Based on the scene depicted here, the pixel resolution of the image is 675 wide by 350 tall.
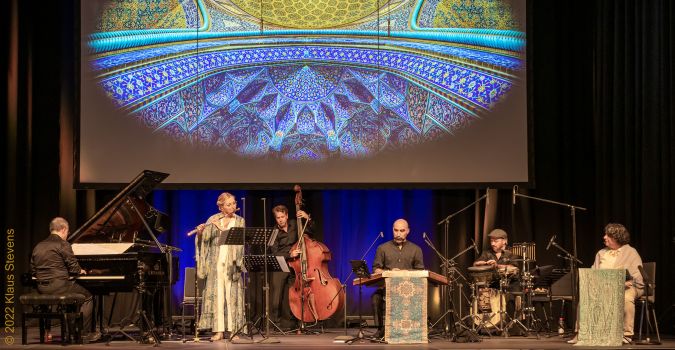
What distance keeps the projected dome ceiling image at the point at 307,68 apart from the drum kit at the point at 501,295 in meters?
2.18

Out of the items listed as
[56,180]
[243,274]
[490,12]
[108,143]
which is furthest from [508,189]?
[56,180]

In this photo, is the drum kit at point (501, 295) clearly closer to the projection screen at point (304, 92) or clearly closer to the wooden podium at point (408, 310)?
the wooden podium at point (408, 310)

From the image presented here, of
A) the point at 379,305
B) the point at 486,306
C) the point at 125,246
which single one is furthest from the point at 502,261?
the point at 125,246

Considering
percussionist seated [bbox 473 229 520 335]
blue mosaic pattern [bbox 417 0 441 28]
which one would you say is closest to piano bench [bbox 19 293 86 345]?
percussionist seated [bbox 473 229 520 335]

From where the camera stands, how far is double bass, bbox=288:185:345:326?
32.4ft

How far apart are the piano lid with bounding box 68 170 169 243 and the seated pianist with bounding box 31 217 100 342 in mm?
194

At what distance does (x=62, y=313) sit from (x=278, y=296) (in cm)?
284

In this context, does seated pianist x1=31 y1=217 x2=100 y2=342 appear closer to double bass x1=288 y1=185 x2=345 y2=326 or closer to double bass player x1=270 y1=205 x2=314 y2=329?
double bass x1=288 y1=185 x2=345 y2=326

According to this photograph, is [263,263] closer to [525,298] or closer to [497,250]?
[497,250]

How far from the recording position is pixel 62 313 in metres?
8.60

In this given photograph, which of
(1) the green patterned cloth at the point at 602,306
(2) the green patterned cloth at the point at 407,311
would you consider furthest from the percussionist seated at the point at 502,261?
(2) the green patterned cloth at the point at 407,311

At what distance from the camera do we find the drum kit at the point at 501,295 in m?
9.59

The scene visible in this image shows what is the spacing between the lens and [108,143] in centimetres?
1116

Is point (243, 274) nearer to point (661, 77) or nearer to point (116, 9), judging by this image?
point (116, 9)
